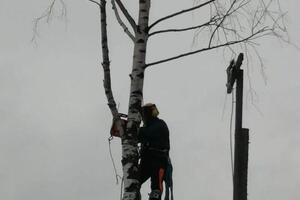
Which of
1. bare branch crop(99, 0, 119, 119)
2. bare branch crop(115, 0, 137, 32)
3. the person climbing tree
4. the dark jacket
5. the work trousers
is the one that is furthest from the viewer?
the work trousers

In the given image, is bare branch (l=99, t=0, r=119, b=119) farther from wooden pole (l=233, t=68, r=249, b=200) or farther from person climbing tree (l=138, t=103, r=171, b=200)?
wooden pole (l=233, t=68, r=249, b=200)

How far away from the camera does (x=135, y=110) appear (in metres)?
7.29

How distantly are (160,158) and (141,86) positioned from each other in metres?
1.80

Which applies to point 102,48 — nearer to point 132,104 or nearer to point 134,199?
point 132,104

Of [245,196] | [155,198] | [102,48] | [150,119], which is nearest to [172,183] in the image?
[155,198]

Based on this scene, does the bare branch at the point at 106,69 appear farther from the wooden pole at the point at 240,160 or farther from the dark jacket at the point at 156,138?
the wooden pole at the point at 240,160

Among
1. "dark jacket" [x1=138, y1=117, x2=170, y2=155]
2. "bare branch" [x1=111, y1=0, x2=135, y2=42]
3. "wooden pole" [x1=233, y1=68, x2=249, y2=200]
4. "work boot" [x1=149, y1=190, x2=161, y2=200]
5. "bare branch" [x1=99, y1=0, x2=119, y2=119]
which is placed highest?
"bare branch" [x1=111, y1=0, x2=135, y2=42]

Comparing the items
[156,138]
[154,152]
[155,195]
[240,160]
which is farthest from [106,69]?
[155,195]

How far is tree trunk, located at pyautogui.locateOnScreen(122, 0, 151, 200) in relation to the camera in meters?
7.14

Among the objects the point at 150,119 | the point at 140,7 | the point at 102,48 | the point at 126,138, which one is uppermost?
the point at 140,7

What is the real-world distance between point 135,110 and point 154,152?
1581 millimetres

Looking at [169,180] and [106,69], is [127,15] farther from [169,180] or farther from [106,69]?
[169,180]

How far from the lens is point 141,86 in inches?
290

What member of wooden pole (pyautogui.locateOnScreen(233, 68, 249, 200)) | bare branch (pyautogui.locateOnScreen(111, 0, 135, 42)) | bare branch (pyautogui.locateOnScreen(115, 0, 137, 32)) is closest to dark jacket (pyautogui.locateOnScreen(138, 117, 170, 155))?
wooden pole (pyautogui.locateOnScreen(233, 68, 249, 200))
